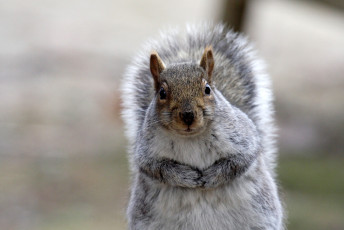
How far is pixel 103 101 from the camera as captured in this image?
7629 millimetres

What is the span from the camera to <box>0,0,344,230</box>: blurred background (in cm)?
590

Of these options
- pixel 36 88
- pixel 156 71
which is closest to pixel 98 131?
pixel 36 88

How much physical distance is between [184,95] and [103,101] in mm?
5124

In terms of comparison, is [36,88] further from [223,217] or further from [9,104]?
[223,217]

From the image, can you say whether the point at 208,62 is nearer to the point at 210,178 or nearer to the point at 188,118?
the point at 188,118

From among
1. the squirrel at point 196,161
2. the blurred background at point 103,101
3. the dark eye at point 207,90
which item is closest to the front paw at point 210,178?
the squirrel at point 196,161

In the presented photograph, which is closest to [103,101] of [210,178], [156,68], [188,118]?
[156,68]

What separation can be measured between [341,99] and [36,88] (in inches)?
118

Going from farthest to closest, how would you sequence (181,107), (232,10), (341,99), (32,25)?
(32,25)
(341,99)
(232,10)
(181,107)

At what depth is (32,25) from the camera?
8.74 meters

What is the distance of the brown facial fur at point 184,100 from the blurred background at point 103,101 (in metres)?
2.09

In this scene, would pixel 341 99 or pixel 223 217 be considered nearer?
pixel 223 217

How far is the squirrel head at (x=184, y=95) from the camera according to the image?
2.51m

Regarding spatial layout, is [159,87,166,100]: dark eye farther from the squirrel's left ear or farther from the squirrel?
the squirrel's left ear
